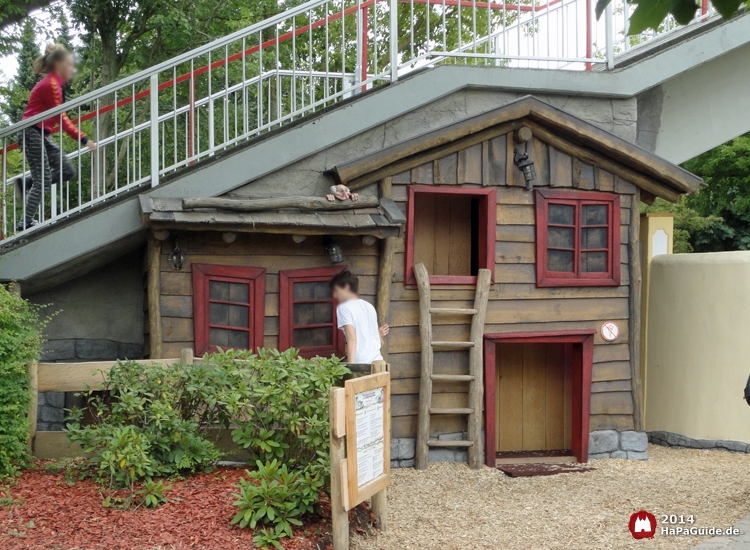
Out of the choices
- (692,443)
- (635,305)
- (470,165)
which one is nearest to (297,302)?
(470,165)

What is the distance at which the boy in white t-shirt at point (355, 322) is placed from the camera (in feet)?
23.5

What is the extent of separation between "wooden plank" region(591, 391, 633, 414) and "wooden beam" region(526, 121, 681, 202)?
2314 mm

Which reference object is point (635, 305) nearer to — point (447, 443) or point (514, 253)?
point (514, 253)

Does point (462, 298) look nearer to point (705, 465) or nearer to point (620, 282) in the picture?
point (620, 282)

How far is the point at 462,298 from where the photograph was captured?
8617 mm

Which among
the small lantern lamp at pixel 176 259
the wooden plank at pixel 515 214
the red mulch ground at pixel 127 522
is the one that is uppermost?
the wooden plank at pixel 515 214

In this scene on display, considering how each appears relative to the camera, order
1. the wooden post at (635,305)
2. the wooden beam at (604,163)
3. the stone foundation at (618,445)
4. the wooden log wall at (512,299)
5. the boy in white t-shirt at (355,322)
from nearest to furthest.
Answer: the boy in white t-shirt at (355,322), the wooden log wall at (512,299), the wooden beam at (604,163), the stone foundation at (618,445), the wooden post at (635,305)

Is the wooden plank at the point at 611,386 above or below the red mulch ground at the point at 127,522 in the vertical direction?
above

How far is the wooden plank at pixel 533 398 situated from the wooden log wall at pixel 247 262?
7.98 feet

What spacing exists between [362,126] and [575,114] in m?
2.56

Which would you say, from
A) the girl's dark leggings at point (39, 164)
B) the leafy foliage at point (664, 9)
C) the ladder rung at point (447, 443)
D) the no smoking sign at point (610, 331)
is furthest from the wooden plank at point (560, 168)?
the leafy foliage at point (664, 9)

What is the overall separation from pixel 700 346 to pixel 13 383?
7.88 m

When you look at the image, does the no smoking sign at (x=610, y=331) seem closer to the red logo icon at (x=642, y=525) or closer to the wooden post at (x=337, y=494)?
the red logo icon at (x=642, y=525)

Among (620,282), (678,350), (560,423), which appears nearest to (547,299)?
(620,282)
